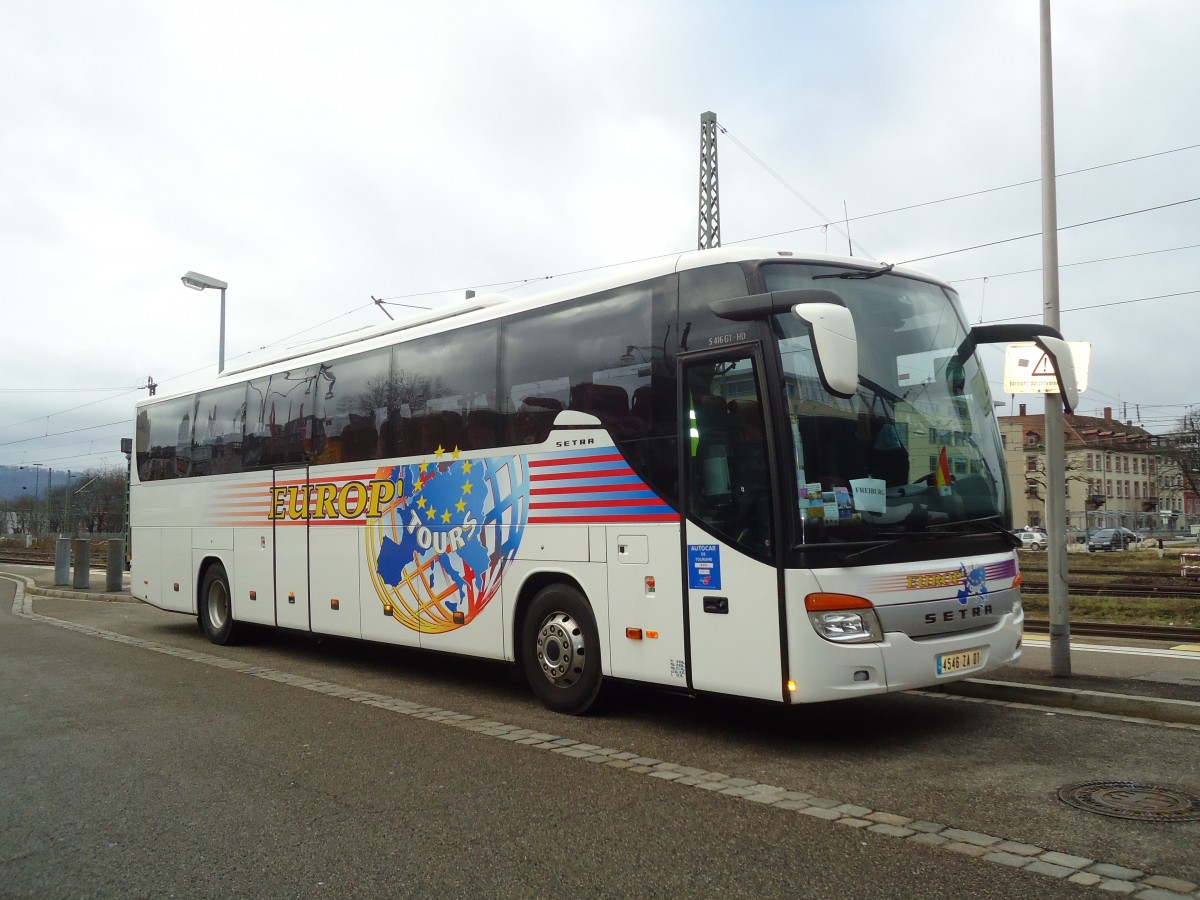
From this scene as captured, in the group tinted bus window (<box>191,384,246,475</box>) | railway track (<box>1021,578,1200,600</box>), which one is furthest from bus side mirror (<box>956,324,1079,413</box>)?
railway track (<box>1021,578,1200,600</box>)

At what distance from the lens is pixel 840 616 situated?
6.68m

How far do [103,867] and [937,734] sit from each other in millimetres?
5330

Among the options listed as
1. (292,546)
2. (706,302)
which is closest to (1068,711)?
(706,302)

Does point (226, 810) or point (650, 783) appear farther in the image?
point (650, 783)

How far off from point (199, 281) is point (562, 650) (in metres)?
21.6

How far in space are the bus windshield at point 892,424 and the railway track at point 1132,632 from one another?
6.87 m

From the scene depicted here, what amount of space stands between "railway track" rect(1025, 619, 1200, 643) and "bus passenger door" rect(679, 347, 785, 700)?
7912 mm

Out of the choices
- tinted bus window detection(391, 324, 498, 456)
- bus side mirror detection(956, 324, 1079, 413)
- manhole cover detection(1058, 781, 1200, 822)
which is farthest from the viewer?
tinted bus window detection(391, 324, 498, 456)

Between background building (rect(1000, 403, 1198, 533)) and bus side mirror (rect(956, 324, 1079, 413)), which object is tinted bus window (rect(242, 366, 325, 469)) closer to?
bus side mirror (rect(956, 324, 1079, 413))

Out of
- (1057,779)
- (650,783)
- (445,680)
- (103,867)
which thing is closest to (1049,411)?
(1057,779)

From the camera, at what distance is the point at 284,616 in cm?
1254

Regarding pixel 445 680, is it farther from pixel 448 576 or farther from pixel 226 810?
pixel 226 810

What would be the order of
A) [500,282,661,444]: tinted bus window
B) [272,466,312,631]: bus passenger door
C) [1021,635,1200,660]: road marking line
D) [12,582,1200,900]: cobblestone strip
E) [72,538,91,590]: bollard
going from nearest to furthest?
[12,582,1200,900]: cobblestone strip < [500,282,661,444]: tinted bus window < [1021,635,1200,660]: road marking line < [272,466,312,631]: bus passenger door < [72,538,91,590]: bollard

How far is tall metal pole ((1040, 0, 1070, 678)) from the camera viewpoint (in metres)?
9.12
